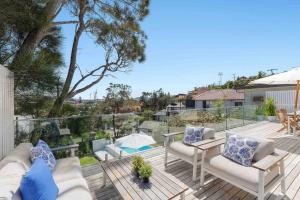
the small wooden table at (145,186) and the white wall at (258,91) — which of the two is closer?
the small wooden table at (145,186)

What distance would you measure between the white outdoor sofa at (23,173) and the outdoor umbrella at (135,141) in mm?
2190

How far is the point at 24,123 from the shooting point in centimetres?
403

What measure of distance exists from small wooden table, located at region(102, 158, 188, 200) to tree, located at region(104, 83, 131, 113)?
18.1 metres

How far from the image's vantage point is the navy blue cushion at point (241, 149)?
2977mm

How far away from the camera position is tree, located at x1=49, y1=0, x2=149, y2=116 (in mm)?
7758

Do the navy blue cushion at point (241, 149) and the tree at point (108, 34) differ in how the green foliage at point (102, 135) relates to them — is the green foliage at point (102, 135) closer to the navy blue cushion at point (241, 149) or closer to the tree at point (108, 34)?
the tree at point (108, 34)

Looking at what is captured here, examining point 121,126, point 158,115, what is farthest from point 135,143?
point 158,115

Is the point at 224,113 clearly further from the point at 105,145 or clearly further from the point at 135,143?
the point at 105,145

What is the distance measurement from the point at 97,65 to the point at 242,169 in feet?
A: 29.1

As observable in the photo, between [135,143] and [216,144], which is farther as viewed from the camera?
[135,143]

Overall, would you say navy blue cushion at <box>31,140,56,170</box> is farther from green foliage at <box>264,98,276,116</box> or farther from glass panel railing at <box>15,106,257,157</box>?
green foliage at <box>264,98,276,116</box>

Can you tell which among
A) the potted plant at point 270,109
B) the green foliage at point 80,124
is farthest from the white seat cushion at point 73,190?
the potted plant at point 270,109

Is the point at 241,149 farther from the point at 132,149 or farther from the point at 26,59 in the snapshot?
the point at 26,59

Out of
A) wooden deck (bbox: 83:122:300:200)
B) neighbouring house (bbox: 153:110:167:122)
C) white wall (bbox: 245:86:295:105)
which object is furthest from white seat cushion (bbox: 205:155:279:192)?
white wall (bbox: 245:86:295:105)
